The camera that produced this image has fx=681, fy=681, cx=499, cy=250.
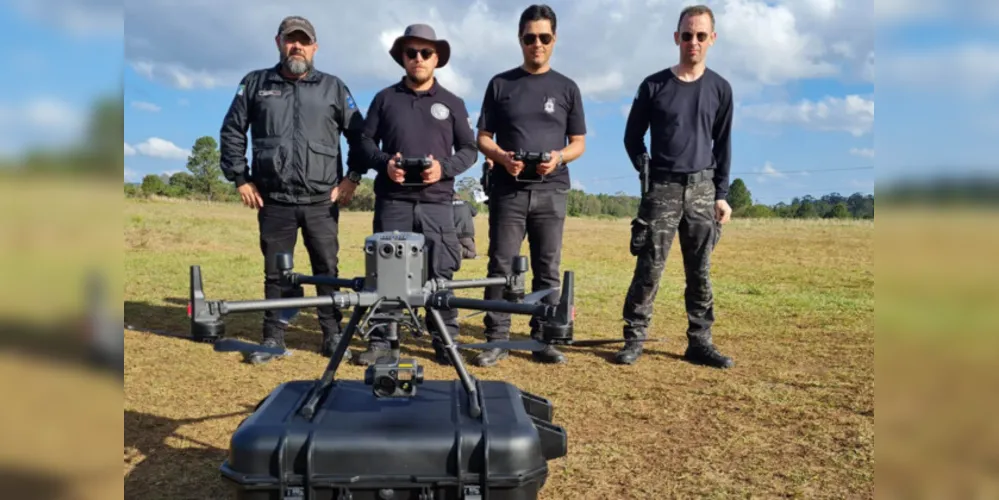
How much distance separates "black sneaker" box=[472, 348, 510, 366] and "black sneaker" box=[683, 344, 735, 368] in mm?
1713

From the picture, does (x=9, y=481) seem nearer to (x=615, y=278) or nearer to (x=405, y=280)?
(x=405, y=280)

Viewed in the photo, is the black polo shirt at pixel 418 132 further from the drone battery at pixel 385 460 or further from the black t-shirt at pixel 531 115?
the drone battery at pixel 385 460

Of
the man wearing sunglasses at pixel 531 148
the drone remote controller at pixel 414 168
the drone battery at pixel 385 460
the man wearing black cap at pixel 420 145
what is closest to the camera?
the drone battery at pixel 385 460

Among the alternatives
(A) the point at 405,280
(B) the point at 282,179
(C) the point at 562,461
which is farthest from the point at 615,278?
(A) the point at 405,280

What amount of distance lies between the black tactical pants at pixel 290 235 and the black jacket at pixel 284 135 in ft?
0.32

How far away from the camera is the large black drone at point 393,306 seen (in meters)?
2.57

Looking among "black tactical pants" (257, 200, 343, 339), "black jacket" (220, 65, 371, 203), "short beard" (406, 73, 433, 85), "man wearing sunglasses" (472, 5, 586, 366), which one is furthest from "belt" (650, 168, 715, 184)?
"black tactical pants" (257, 200, 343, 339)

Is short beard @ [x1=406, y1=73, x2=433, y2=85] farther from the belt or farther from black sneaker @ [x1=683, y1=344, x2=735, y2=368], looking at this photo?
black sneaker @ [x1=683, y1=344, x2=735, y2=368]

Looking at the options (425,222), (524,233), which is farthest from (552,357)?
(425,222)

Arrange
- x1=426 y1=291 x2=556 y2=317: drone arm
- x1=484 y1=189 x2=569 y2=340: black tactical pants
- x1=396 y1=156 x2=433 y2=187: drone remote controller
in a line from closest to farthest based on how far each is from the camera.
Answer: x1=426 y1=291 x2=556 y2=317: drone arm, x1=396 y1=156 x2=433 y2=187: drone remote controller, x1=484 y1=189 x2=569 y2=340: black tactical pants

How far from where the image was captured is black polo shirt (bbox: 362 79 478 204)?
5.81 metres

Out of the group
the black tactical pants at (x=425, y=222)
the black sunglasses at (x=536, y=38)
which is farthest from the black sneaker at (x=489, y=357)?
the black sunglasses at (x=536, y=38)

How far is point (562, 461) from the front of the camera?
3975mm

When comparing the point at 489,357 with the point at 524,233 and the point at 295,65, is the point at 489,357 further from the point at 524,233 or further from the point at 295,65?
the point at 295,65
